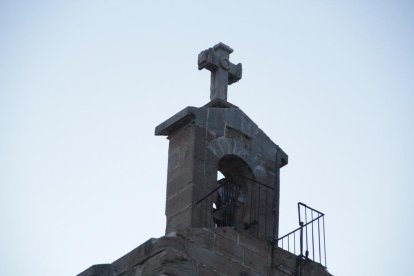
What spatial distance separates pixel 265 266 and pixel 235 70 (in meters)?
3.85

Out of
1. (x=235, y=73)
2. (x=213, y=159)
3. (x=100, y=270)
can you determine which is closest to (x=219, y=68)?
(x=235, y=73)

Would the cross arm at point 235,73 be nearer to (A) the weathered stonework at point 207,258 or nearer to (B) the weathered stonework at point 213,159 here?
(B) the weathered stonework at point 213,159

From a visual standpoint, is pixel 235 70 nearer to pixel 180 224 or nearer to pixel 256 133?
pixel 256 133

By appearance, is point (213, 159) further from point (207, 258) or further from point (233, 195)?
point (207, 258)

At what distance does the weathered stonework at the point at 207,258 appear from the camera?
18453 mm

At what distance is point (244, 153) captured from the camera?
21125 millimetres

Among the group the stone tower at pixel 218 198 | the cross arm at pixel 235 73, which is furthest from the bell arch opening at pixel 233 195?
the cross arm at pixel 235 73

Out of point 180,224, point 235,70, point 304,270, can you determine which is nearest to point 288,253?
point 304,270

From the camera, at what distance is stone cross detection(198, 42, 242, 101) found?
71.4 feet

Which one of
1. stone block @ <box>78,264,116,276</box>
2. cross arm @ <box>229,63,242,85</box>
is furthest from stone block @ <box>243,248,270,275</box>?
cross arm @ <box>229,63,242,85</box>

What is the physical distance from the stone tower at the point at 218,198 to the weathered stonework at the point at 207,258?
1 cm

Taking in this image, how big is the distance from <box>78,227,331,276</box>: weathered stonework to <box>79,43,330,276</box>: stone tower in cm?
1

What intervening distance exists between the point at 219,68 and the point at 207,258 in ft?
13.5

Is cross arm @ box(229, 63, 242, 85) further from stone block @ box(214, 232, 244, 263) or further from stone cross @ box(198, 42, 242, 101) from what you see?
stone block @ box(214, 232, 244, 263)
